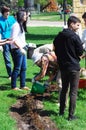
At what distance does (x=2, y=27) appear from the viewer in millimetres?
11570

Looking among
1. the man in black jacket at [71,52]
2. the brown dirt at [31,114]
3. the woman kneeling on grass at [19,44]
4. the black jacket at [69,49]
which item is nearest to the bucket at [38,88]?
the brown dirt at [31,114]

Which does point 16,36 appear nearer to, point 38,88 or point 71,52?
point 38,88

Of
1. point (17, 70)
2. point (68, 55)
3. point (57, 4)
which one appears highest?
point (68, 55)

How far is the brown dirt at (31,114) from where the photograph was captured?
741 centimetres

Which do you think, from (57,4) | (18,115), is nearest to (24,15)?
(18,115)

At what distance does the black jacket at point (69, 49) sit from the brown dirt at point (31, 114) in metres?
0.97

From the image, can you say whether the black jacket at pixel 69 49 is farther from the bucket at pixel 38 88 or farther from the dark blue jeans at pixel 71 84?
the bucket at pixel 38 88

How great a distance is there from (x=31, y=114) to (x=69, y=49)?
1395 mm

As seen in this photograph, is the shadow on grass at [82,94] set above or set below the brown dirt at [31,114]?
below

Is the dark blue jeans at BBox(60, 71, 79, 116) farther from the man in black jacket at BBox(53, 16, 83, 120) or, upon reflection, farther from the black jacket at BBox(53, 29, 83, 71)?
the black jacket at BBox(53, 29, 83, 71)

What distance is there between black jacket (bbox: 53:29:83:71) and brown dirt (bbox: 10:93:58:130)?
3.19 ft

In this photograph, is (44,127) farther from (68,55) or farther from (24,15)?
(24,15)

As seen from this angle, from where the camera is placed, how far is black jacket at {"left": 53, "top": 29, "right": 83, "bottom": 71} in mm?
7305

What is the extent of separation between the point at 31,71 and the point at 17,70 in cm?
292
